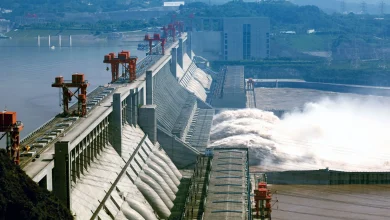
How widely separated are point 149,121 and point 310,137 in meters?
7.77

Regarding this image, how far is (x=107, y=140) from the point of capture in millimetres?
18656

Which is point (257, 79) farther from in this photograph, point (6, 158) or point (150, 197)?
point (6, 158)

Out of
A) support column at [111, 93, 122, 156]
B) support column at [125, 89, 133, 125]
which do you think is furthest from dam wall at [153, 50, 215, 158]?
support column at [111, 93, 122, 156]

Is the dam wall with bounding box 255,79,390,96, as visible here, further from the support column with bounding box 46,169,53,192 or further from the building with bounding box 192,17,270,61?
the support column with bounding box 46,169,53,192

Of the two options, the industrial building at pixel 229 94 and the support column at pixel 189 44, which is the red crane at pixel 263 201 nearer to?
the industrial building at pixel 229 94

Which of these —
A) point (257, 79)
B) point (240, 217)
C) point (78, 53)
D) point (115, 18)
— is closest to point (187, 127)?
point (240, 217)

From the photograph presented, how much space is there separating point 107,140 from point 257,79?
28.2 meters

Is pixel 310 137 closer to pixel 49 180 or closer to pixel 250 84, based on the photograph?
pixel 250 84

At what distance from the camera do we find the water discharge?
23781mm

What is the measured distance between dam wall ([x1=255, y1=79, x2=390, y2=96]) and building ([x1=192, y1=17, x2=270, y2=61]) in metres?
6.11

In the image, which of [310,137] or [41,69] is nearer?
[310,137]

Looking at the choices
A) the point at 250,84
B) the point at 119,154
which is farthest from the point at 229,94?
the point at 119,154

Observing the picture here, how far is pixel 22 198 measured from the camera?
10.4 metres

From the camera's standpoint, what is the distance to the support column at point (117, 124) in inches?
734
